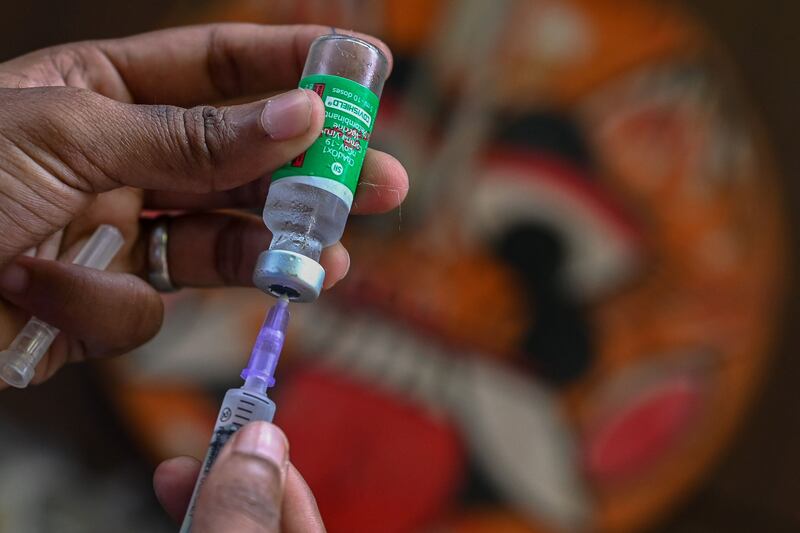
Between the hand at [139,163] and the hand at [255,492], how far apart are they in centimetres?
27

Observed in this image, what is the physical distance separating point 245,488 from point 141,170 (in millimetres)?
324

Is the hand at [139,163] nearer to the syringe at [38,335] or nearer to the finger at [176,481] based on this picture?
Result: the syringe at [38,335]

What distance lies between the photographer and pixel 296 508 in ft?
2.06

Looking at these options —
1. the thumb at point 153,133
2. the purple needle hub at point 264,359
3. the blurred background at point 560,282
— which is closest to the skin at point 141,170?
the thumb at point 153,133

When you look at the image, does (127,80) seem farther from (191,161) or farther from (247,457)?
(247,457)

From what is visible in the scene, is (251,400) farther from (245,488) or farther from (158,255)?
(158,255)

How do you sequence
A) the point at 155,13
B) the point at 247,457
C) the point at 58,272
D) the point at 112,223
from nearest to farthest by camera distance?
the point at 247,457 < the point at 58,272 < the point at 112,223 < the point at 155,13

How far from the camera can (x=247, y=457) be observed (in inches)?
22.6

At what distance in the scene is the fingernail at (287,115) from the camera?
63 cm

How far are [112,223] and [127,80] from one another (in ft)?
0.67

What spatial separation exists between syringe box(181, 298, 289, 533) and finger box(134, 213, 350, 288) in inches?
11.6

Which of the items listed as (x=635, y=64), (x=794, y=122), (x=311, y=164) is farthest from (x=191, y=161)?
(x=794, y=122)

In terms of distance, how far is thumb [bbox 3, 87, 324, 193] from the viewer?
65 cm

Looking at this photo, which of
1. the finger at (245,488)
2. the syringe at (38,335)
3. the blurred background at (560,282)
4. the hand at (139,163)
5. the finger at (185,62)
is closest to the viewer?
the finger at (245,488)
